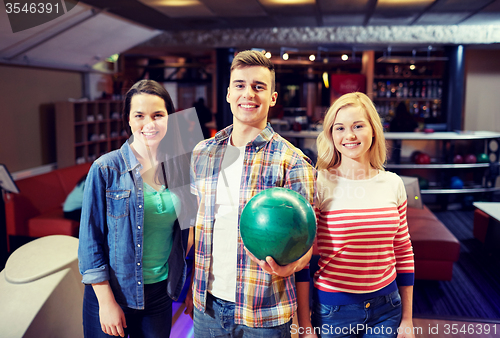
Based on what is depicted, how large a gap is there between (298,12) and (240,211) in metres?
4.95

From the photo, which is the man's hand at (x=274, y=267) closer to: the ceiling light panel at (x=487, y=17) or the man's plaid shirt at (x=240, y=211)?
the man's plaid shirt at (x=240, y=211)

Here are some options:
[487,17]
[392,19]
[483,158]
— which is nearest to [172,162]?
[392,19]

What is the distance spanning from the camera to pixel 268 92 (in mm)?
1287

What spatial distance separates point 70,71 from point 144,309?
7607 mm

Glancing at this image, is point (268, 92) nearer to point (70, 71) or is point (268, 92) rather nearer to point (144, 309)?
point (144, 309)

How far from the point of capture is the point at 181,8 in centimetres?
529

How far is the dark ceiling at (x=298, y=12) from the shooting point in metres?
4.95

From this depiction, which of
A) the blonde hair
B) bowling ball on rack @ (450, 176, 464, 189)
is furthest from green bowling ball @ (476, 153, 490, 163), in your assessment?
the blonde hair

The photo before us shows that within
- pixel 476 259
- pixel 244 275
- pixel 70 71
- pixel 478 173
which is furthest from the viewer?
pixel 70 71

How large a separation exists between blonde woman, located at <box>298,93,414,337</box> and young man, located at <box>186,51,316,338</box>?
0.39 ft

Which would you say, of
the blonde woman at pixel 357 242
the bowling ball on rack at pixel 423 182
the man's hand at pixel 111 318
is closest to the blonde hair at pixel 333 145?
the blonde woman at pixel 357 242

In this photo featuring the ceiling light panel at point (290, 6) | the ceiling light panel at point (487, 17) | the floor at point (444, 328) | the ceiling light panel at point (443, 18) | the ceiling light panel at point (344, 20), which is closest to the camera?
the floor at point (444, 328)

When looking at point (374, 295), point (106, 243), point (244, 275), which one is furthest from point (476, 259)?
point (106, 243)

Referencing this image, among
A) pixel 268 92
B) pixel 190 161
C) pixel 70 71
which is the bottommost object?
pixel 190 161
